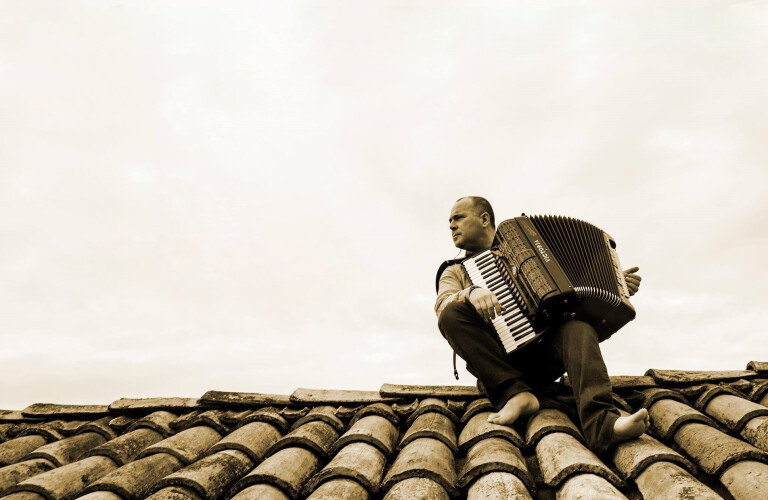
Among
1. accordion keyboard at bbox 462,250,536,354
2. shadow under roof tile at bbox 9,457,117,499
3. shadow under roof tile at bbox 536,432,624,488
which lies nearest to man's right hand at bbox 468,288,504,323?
accordion keyboard at bbox 462,250,536,354

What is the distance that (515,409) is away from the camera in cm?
323

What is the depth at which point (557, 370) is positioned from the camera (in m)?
3.74

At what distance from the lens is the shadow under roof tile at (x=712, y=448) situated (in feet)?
8.15

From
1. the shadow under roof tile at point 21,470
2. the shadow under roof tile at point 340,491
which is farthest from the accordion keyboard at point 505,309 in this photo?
the shadow under roof tile at point 21,470

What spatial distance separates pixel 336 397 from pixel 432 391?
0.67m

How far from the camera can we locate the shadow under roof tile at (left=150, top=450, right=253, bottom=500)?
256 cm

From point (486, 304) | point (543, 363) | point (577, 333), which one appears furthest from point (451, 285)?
point (577, 333)

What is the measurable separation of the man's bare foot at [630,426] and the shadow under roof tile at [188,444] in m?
2.16

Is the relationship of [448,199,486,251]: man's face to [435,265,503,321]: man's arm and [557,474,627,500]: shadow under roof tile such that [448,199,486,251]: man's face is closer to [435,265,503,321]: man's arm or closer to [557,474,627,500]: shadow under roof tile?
[435,265,503,321]: man's arm

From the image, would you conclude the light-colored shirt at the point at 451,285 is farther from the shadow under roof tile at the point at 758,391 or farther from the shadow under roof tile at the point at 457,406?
the shadow under roof tile at the point at 758,391

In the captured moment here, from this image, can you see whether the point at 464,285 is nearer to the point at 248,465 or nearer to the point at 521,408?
the point at 521,408

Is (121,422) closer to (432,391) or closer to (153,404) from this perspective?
(153,404)

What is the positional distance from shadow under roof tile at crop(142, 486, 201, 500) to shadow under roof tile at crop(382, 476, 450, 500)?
84cm

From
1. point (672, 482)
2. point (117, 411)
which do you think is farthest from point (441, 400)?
point (117, 411)
